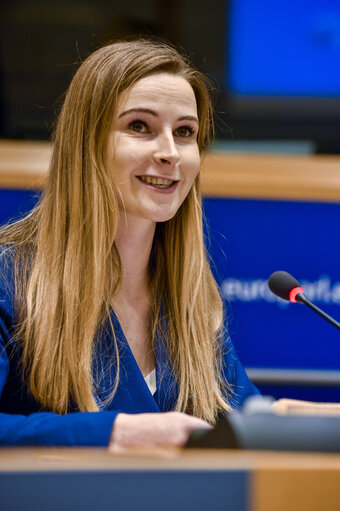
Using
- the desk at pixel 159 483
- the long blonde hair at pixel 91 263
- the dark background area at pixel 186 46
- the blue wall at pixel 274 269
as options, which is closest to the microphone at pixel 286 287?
the long blonde hair at pixel 91 263

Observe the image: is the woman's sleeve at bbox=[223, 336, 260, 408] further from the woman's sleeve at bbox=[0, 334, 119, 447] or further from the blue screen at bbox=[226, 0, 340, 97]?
the blue screen at bbox=[226, 0, 340, 97]

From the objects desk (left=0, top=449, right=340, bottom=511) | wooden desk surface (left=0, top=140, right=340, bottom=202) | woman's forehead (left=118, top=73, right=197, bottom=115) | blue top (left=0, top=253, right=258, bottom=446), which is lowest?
blue top (left=0, top=253, right=258, bottom=446)

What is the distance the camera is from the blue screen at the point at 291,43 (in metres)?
2.48

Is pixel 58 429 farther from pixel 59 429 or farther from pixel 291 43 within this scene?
pixel 291 43

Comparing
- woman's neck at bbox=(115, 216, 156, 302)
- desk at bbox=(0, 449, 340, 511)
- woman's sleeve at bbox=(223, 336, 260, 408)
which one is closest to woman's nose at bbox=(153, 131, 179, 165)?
woman's neck at bbox=(115, 216, 156, 302)

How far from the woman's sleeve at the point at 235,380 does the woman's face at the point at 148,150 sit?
0.31m

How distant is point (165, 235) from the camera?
1422 millimetres

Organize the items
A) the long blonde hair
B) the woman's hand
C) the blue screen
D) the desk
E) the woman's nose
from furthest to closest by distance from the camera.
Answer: the blue screen
the woman's nose
the long blonde hair
the woman's hand
the desk

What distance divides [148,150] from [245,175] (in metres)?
0.93

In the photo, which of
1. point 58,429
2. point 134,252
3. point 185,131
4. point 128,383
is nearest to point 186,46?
point 185,131

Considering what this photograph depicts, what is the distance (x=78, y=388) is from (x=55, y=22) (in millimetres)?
1951

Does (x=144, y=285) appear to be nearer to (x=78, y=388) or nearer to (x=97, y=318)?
(x=97, y=318)

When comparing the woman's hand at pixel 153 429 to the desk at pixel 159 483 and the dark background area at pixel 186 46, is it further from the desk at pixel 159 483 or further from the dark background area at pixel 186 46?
the dark background area at pixel 186 46

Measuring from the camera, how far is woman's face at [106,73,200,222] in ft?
4.23
